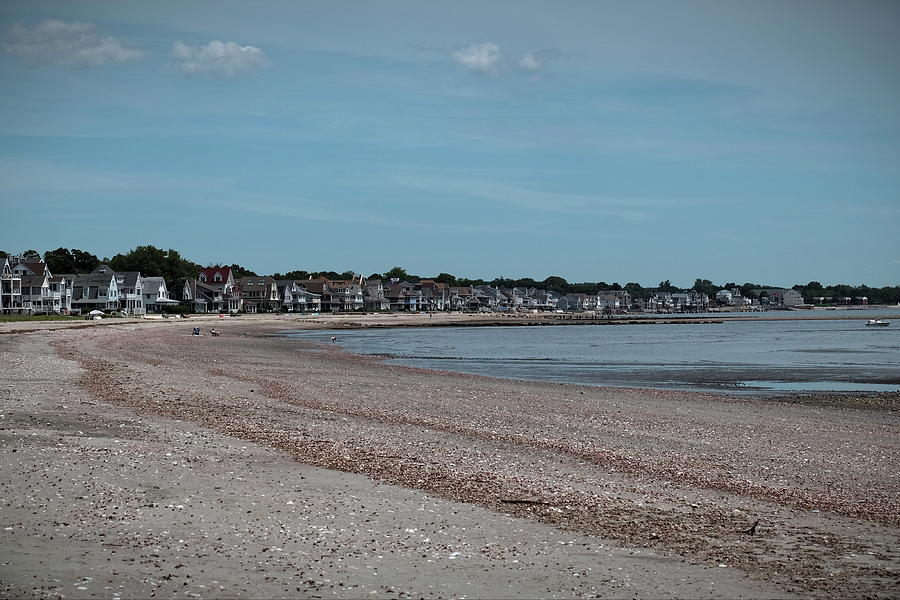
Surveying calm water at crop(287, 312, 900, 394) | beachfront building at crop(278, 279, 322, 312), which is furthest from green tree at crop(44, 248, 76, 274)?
calm water at crop(287, 312, 900, 394)

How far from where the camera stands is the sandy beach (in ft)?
24.6

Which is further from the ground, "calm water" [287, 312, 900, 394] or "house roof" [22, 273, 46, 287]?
"house roof" [22, 273, 46, 287]

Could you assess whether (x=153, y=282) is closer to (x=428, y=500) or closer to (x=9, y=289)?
(x=9, y=289)

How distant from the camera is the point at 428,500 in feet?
33.8

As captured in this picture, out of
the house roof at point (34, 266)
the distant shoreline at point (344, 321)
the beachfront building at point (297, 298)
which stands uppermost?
the house roof at point (34, 266)

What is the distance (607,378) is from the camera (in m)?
33.6

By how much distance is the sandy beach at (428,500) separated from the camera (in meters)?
7.50

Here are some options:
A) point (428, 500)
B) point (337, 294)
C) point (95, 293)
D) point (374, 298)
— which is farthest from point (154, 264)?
point (428, 500)

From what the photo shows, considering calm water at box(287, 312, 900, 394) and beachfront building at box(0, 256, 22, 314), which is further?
beachfront building at box(0, 256, 22, 314)

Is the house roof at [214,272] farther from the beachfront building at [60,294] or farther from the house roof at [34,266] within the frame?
the house roof at [34,266]

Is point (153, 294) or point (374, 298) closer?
point (153, 294)

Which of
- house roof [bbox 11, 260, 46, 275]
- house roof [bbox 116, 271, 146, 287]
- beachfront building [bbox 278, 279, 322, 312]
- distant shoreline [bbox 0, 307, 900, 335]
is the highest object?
house roof [bbox 11, 260, 46, 275]

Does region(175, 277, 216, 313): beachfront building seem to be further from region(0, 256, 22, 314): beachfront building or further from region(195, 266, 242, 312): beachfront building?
region(0, 256, 22, 314): beachfront building

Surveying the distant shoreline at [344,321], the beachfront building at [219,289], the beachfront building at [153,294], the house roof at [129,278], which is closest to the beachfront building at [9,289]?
the house roof at [129,278]
